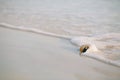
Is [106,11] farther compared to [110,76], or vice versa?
[106,11]

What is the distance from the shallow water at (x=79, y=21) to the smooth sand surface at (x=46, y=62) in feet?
1.08

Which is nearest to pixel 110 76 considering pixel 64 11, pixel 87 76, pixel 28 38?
pixel 87 76

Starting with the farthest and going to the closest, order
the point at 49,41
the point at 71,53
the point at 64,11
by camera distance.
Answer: the point at 64,11 → the point at 49,41 → the point at 71,53

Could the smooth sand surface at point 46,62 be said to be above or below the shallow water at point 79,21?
above

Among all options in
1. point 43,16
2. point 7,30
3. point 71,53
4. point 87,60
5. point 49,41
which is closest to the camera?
point 87,60

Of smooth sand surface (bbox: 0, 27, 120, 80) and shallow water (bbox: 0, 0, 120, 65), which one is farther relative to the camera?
shallow water (bbox: 0, 0, 120, 65)

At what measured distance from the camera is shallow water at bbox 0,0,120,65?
2.88m

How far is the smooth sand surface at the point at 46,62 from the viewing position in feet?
6.37

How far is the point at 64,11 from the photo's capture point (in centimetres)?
480

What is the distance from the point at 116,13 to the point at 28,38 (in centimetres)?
228

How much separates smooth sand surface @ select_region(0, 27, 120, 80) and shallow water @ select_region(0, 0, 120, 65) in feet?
1.08

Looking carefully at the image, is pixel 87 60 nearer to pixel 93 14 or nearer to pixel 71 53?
pixel 71 53

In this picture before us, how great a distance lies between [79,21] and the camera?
3.93 metres

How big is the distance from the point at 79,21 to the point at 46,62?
1846 millimetres
